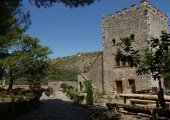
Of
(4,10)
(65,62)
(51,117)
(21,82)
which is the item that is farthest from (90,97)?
(65,62)

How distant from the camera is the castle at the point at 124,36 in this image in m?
28.0

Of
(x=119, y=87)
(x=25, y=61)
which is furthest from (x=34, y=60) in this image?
(x=119, y=87)

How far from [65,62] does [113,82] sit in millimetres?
29030

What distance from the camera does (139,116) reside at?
14.2 m

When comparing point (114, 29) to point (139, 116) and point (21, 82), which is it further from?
point (21, 82)

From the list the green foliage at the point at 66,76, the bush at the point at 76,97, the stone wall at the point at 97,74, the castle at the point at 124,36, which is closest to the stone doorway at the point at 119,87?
the castle at the point at 124,36

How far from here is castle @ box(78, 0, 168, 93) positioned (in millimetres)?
28000

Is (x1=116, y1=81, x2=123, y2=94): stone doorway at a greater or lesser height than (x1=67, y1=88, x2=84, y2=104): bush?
greater

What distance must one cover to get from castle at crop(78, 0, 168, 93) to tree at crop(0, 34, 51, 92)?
592 centimetres

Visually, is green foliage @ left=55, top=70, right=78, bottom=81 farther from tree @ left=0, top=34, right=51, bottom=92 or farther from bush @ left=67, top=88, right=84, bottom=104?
bush @ left=67, top=88, right=84, bottom=104

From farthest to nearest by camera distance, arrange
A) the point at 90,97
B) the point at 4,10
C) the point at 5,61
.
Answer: the point at 5,61 < the point at 90,97 < the point at 4,10

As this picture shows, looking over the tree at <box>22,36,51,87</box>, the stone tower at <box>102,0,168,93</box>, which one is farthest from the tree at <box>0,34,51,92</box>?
the stone tower at <box>102,0,168,93</box>

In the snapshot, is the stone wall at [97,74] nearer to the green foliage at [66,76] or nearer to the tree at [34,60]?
the tree at [34,60]

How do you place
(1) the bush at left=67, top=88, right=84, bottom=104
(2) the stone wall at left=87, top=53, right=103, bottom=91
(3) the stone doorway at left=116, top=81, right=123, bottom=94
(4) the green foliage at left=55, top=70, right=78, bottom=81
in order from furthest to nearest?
(4) the green foliage at left=55, top=70, right=78, bottom=81 < (2) the stone wall at left=87, top=53, right=103, bottom=91 < (3) the stone doorway at left=116, top=81, right=123, bottom=94 < (1) the bush at left=67, top=88, right=84, bottom=104
